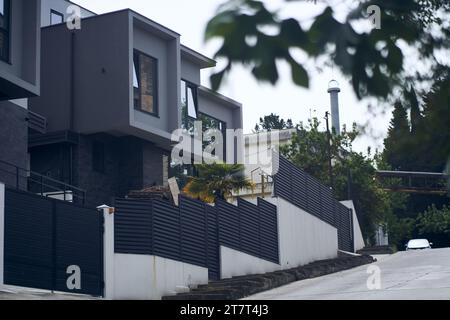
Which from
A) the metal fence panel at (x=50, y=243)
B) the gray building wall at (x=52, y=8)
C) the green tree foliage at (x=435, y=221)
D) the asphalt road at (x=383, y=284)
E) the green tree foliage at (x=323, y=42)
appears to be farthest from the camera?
the green tree foliage at (x=435, y=221)

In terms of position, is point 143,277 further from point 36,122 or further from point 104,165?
point 104,165

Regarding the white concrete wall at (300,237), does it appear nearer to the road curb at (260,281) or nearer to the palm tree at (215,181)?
the road curb at (260,281)

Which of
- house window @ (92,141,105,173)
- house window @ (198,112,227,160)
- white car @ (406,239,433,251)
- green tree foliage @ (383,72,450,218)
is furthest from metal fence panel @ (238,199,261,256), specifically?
green tree foliage @ (383,72,450,218)

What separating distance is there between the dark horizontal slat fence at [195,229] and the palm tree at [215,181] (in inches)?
86.5

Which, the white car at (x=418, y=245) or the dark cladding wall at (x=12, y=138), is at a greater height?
the dark cladding wall at (x=12, y=138)

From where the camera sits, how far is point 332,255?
34.6 metres

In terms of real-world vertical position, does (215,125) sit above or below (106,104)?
above

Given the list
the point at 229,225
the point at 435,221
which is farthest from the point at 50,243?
the point at 435,221

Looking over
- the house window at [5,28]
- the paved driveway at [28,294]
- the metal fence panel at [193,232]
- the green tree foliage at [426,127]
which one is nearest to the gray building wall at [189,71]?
the metal fence panel at [193,232]

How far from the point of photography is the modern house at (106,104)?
2877cm

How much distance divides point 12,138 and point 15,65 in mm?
2130

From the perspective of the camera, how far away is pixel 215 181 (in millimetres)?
30719

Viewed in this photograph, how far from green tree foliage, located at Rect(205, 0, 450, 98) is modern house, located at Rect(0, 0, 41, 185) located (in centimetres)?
1847

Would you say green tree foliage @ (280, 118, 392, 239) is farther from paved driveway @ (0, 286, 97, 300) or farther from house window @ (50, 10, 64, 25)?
paved driveway @ (0, 286, 97, 300)
